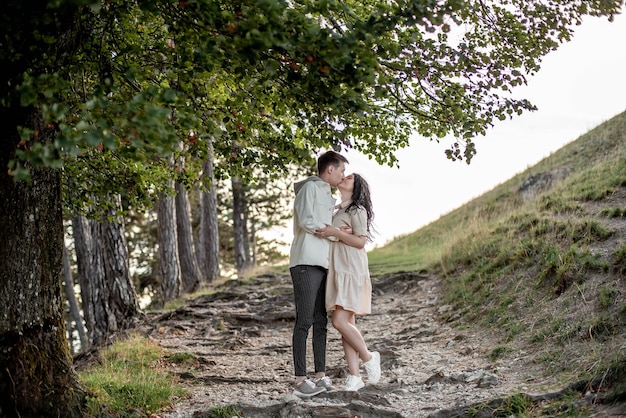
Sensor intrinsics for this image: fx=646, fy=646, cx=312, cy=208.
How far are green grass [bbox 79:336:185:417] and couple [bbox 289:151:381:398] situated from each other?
1541mm

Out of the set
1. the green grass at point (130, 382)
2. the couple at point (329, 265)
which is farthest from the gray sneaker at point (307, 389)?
the green grass at point (130, 382)

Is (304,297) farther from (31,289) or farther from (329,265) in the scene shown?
(31,289)

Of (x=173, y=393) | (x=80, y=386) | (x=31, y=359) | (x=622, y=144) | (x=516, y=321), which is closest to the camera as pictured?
(x=31, y=359)

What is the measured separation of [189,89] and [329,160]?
161 centimetres

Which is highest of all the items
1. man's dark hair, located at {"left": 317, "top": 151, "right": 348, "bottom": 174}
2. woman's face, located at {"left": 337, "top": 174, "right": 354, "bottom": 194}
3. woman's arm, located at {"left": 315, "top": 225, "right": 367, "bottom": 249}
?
man's dark hair, located at {"left": 317, "top": 151, "right": 348, "bottom": 174}

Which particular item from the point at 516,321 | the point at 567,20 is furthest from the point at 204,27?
the point at 516,321

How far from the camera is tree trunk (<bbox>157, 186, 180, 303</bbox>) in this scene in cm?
1617

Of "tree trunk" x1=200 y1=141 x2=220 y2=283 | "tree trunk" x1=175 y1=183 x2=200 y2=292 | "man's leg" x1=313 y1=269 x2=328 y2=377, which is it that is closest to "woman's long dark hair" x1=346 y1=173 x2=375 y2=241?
"man's leg" x1=313 y1=269 x2=328 y2=377

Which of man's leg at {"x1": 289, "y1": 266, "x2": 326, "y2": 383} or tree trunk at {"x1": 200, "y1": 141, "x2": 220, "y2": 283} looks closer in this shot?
man's leg at {"x1": 289, "y1": 266, "x2": 326, "y2": 383}

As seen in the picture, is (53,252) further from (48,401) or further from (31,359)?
(48,401)

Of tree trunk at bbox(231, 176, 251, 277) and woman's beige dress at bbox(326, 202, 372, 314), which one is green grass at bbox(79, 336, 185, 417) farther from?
tree trunk at bbox(231, 176, 251, 277)

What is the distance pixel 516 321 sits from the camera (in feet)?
29.3

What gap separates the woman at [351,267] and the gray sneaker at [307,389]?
0.37 meters

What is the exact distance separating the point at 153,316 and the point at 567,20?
9.11m
